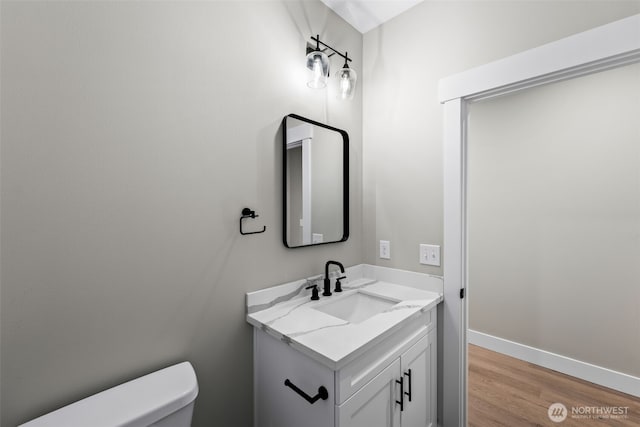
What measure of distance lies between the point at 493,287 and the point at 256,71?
8.77 ft

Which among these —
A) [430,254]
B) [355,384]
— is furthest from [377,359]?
[430,254]

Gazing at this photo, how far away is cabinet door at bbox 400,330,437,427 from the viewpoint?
1.31 metres

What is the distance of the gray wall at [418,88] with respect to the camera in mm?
1371

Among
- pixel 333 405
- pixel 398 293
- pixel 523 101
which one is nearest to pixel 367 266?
pixel 398 293

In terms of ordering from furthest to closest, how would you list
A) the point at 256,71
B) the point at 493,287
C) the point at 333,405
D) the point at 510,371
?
the point at 493,287, the point at 510,371, the point at 256,71, the point at 333,405

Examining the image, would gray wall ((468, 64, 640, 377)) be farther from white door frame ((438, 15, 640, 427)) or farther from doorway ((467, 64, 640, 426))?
white door frame ((438, 15, 640, 427))

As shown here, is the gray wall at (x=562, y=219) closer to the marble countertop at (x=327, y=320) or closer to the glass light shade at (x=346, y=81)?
the marble countertop at (x=327, y=320)

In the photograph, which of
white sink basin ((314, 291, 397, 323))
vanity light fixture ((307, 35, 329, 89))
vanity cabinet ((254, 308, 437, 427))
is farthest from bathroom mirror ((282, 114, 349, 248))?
vanity cabinet ((254, 308, 437, 427))

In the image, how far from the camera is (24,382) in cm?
81

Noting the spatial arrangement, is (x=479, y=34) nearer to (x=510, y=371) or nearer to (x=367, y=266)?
(x=367, y=266)

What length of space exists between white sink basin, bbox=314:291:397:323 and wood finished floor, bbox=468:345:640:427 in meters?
1.00

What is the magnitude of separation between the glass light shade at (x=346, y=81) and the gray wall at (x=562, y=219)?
1265 mm

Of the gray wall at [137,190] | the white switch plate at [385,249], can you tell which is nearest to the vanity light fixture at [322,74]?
the gray wall at [137,190]

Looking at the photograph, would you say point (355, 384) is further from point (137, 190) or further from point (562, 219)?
point (562, 219)
